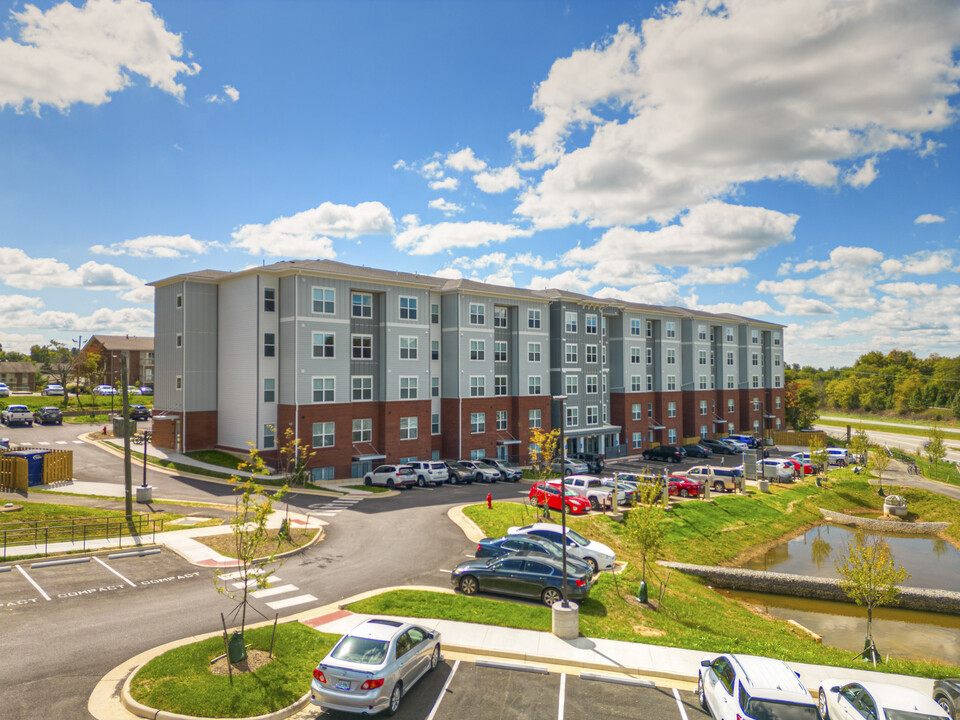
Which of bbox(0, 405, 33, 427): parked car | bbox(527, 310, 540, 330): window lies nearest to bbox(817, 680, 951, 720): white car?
bbox(527, 310, 540, 330): window

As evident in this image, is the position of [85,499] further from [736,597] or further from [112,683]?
[736,597]

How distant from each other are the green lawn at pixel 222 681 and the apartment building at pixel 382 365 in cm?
2231

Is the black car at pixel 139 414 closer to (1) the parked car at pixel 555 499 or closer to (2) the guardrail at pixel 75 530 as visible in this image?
(2) the guardrail at pixel 75 530

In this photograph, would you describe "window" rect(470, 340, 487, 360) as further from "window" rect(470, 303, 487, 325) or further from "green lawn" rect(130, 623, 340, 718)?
"green lawn" rect(130, 623, 340, 718)

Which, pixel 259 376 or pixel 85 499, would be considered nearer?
pixel 85 499

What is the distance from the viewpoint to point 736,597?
26828 millimetres

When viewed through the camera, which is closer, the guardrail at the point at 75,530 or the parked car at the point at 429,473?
the guardrail at the point at 75,530

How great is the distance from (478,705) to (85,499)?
93.8ft

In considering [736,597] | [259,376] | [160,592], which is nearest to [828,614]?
[736,597]

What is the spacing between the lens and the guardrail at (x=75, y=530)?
23.1 metres

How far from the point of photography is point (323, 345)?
41.4 meters

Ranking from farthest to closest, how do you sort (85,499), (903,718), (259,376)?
1. (259,376)
2. (85,499)
3. (903,718)

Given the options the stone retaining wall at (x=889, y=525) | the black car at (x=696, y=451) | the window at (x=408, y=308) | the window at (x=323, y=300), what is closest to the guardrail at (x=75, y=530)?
the window at (x=323, y=300)

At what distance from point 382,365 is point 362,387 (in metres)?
Answer: 2.31
